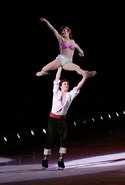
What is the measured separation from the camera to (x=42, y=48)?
46.5 ft

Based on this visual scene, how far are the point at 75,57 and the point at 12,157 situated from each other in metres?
6.78

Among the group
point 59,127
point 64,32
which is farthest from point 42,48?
point 59,127

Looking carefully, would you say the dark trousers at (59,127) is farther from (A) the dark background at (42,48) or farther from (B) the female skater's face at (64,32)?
(A) the dark background at (42,48)

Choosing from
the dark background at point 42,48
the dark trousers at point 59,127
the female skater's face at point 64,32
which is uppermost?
the dark background at point 42,48

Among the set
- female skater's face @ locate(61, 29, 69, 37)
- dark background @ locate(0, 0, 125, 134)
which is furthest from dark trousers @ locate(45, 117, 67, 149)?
dark background @ locate(0, 0, 125, 134)

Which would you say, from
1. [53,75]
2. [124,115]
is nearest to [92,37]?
[53,75]

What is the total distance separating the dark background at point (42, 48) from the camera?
43.8ft

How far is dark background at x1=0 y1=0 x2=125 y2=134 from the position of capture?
525 inches

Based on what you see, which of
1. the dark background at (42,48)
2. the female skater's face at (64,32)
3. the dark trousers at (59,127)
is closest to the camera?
the dark trousers at (59,127)

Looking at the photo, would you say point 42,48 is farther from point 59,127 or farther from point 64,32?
point 59,127

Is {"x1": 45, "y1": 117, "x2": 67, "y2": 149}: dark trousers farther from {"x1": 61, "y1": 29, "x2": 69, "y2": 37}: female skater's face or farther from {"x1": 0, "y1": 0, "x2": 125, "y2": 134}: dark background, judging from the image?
{"x1": 0, "y1": 0, "x2": 125, "y2": 134}: dark background

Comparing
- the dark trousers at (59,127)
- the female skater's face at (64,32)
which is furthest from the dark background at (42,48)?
the dark trousers at (59,127)

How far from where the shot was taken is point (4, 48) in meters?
14.2

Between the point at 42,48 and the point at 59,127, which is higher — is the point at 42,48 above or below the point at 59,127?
above
